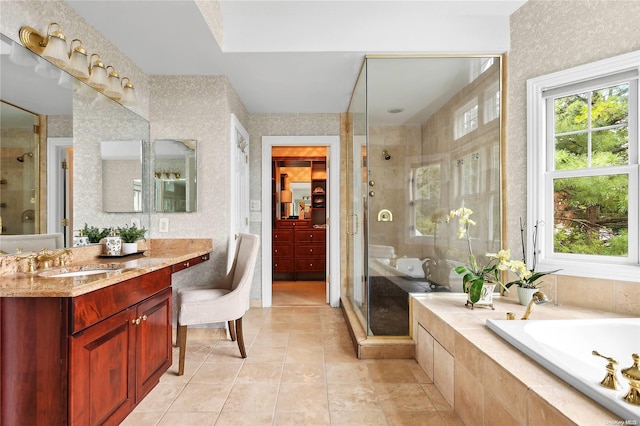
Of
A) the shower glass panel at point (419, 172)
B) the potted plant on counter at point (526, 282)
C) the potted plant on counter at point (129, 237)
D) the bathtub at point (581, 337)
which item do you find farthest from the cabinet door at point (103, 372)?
the potted plant on counter at point (526, 282)

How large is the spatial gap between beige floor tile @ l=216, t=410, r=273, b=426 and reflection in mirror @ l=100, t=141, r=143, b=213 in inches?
65.9

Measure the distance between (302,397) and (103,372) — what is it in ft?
3.52

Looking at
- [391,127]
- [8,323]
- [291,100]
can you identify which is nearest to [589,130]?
[391,127]

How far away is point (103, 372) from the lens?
145 centimetres

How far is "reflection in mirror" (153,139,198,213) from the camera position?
291 centimetres

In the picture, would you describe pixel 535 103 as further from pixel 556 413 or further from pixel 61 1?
pixel 61 1


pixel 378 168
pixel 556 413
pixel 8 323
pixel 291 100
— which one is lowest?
pixel 556 413

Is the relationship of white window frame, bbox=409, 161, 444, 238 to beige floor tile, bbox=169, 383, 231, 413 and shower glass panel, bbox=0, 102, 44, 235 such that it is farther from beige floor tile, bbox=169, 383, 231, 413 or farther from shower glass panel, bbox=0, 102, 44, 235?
shower glass panel, bbox=0, 102, 44, 235

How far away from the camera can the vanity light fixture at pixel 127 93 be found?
2.48m

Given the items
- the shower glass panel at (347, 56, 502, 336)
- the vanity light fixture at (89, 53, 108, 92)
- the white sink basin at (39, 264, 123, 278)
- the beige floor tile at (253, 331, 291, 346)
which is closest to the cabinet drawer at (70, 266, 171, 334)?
the white sink basin at (39, 264, 123, 278)

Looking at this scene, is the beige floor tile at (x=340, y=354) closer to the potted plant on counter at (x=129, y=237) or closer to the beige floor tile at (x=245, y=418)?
the beige floor tile at (x=245, y=418)

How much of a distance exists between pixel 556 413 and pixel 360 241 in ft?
7.16

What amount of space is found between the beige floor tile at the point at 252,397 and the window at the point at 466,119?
2.46m

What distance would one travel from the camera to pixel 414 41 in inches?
101
